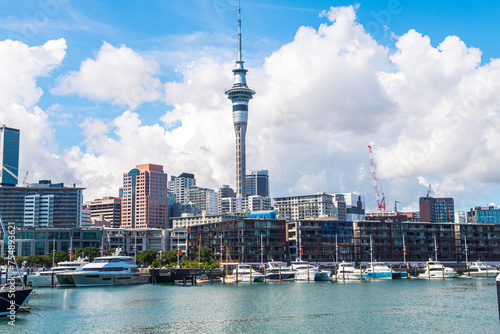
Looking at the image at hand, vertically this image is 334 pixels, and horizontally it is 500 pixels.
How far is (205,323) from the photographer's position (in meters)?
82.8

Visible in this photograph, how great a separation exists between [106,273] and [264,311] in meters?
65.6

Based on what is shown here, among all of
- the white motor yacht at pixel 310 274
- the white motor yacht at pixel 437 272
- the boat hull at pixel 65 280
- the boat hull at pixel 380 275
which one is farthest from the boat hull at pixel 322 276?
the boat hull at pixel 65 280

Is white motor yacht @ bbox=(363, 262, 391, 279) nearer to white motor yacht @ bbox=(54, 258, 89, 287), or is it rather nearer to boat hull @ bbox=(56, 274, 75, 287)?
white motor yacht @ bbox=(54, 258, 89, 287)

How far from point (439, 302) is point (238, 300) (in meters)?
38.7

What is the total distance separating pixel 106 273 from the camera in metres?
146

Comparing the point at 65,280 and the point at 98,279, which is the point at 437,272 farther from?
the point at 65,280

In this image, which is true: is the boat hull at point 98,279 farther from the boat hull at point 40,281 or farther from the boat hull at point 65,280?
the boat hull at point 40,281

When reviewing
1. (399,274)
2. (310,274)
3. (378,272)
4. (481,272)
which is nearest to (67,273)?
(310,274)

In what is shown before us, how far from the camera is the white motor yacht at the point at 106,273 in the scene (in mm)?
145000

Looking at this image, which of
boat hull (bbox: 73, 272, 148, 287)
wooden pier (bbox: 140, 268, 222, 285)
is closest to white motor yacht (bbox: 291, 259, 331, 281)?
wooden pier (bbox: 140, 268, 222, 285)

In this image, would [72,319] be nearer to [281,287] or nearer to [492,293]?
[281,287]

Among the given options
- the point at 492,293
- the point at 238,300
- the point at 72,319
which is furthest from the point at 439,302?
the point at 72,319

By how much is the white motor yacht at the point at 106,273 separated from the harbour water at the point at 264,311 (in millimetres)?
9156

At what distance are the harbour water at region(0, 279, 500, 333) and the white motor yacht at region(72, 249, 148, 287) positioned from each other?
30.0ft
